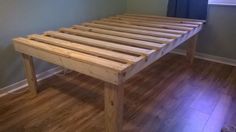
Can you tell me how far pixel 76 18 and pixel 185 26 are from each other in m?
1.26

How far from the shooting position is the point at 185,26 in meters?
2.28

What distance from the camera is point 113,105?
1.32 metres

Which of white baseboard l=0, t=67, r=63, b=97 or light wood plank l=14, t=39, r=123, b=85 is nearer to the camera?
light wood plank l=14, t=39, r=123, b=85

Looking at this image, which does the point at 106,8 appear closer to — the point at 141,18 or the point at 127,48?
the point at 141,18

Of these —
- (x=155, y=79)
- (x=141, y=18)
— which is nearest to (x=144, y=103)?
(x=155, y=79)

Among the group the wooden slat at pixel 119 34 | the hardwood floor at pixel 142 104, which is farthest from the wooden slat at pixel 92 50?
the hardwood floor at pixel 142 104

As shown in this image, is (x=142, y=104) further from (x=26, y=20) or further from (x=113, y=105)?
(x=26, y=20)

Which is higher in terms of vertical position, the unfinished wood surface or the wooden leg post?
the unfinished wood surface

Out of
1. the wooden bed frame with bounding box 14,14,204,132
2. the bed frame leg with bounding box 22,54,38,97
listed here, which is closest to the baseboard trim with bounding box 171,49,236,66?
the wooden bed frame with bounding box 14,14,204,132

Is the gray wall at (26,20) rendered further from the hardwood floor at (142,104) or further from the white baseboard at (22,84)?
the hardwood floor at (142,104)

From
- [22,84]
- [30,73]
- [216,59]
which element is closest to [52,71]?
[22,84]

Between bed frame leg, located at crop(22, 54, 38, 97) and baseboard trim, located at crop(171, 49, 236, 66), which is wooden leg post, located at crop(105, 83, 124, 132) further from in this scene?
baseboard trim, located at crop(171, 49, 236, 66)

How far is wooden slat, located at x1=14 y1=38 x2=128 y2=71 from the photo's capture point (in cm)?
128

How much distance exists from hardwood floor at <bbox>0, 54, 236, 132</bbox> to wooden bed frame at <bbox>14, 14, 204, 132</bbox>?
245mm
